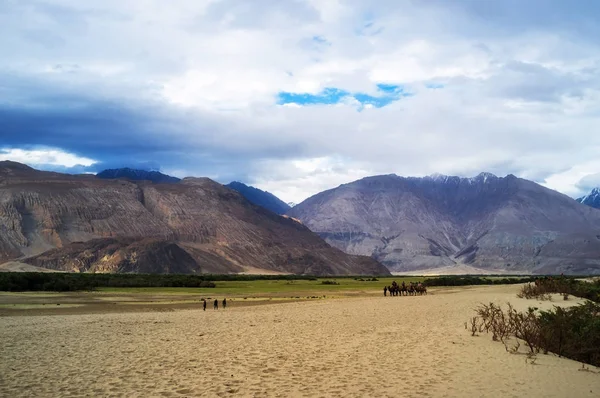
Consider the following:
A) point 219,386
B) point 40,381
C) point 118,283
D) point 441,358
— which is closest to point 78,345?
point 40,381

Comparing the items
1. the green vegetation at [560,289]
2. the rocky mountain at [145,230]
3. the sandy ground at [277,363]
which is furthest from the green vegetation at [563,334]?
the rocky mountain at [145,230]

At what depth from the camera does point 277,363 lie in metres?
13.8

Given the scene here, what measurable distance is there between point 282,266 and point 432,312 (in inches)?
4777

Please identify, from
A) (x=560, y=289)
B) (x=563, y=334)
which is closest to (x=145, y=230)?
(x=560, y=289)

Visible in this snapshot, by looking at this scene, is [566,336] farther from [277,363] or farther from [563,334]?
[277,363]

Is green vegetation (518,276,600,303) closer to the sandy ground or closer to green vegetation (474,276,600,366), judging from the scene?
the sandy ground

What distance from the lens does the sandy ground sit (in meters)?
10.8

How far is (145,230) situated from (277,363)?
5281 inches

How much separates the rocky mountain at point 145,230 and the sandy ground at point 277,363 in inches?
3949

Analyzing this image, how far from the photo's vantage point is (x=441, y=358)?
13945mm

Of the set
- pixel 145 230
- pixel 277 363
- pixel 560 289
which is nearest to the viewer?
pixel 277 363

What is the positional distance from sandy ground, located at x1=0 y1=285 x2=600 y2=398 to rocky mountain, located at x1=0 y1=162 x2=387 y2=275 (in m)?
100

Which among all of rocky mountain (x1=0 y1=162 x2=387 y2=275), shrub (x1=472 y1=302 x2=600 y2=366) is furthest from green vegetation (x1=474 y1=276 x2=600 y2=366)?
rocky mountain (x1=0 y1=162 x2=387 y2=275)

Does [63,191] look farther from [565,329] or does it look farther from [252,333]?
[565,329]
